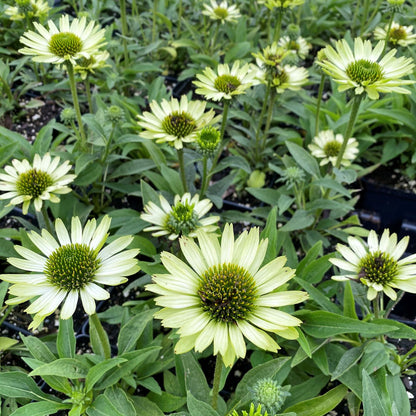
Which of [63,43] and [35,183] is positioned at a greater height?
[63,43]

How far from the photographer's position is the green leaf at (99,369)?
1088 mm

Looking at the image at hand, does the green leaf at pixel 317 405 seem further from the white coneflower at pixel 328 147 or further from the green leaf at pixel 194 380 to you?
the white coneflower at pixel 328 147

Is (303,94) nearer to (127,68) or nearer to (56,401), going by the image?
(127,68)

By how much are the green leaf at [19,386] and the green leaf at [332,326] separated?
0.79 m

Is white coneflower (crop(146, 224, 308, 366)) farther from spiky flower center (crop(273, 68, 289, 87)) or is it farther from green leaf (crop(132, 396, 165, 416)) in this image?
spiky flower center (crop(273, 68, 289, 87))

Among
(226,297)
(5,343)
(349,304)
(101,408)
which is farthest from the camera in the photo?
(5,343)

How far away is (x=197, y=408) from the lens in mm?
1031

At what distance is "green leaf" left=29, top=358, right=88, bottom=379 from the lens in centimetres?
107

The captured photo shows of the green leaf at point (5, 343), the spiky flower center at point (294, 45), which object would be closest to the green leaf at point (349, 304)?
the green leaf at point (5, 343)

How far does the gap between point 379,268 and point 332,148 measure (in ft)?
2.93

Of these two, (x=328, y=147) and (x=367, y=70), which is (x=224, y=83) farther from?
(x=328, y=147)

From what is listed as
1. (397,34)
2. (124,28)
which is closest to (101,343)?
(124,28)

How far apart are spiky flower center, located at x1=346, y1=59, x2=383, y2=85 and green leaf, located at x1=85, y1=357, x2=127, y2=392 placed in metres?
1.12

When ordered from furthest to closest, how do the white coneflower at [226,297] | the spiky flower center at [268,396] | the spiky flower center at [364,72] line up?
the spiky flower center at [364,72] < the spiky flower center at [268,396] < the white coneflower at [226,297]
